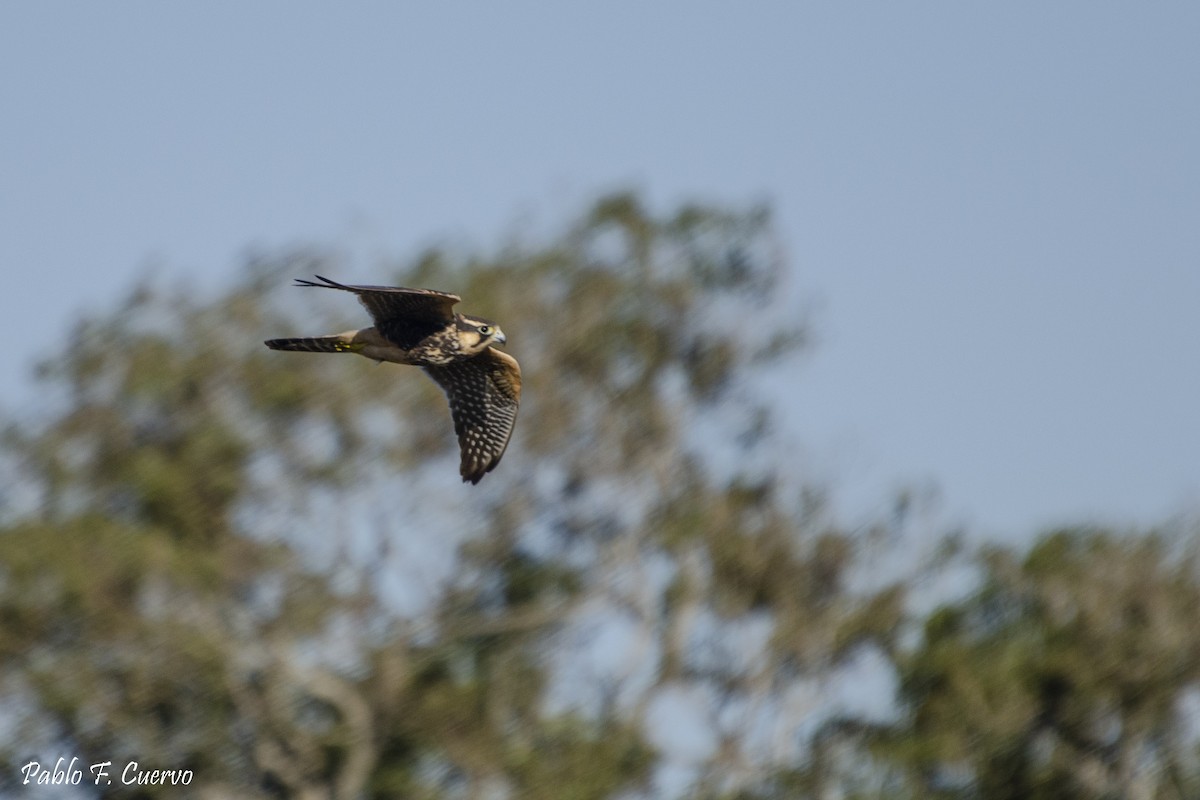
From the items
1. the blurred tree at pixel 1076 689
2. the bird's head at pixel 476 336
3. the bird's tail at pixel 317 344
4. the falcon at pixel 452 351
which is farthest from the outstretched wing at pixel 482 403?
the blurred tree at pixel 1076 689

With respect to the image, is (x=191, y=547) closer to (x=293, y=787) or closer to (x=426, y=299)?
(x=293, y=787)

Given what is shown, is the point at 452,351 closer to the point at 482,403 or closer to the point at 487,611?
the point at 482,403

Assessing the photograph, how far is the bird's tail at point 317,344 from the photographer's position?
11969 mm

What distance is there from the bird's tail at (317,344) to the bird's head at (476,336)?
63 cm

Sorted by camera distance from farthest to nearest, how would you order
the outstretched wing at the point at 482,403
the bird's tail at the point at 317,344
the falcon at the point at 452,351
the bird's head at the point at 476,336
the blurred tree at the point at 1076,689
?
the blurred tree at the point at 1076,689 < the outstretched wing at the point at 482,403 < the bird's head at the point at 476,336 < the falcon at the point at 452,351 < the bird's tail at the point at 317,344

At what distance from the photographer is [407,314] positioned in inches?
480

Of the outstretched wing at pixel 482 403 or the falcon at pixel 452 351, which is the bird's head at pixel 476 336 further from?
the outstretched wing at pixel 482 403

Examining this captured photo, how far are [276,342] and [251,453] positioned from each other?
1200 centimetres

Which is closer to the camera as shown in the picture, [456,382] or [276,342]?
[276,342]

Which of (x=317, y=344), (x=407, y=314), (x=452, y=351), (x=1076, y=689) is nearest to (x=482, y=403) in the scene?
(x=452, y=351)

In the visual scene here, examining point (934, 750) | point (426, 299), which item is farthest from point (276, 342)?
point (934, 750)

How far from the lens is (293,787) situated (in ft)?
74.4

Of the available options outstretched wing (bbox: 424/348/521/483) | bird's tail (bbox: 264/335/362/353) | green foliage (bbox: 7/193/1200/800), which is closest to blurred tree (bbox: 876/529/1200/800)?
green foliage (bbox: 7/193/1200/800)

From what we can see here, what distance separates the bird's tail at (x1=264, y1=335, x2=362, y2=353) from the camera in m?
12.0
